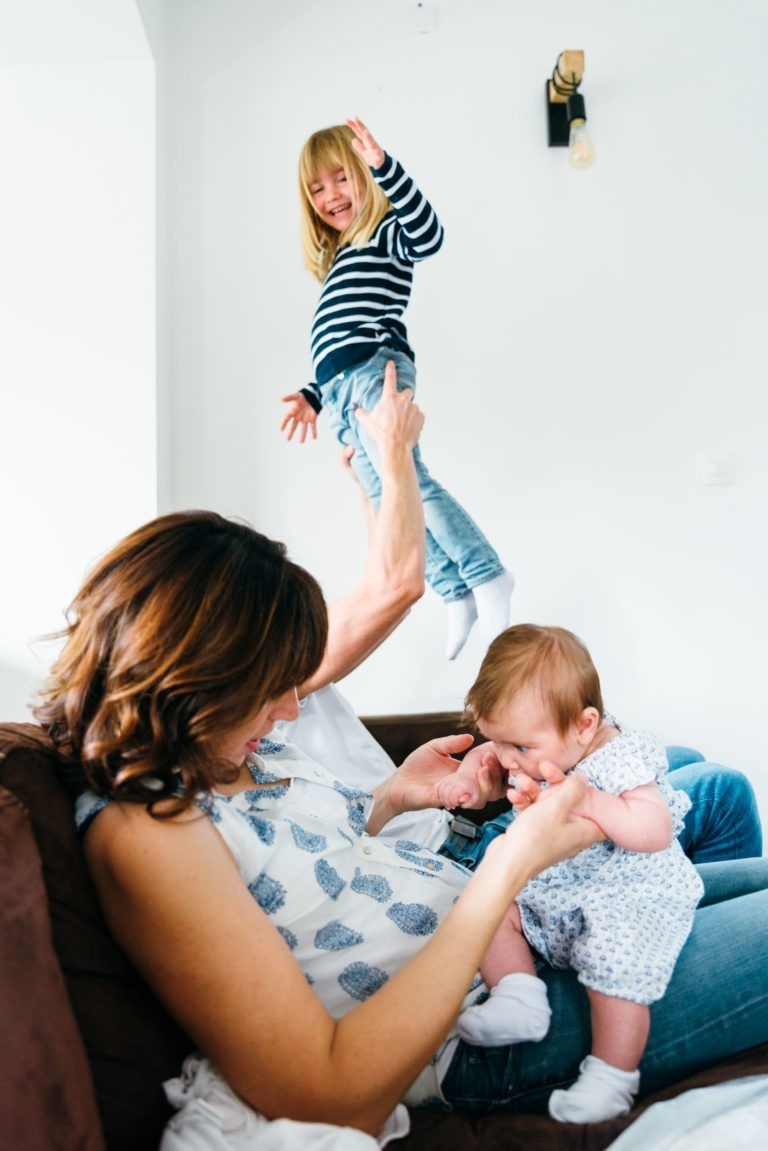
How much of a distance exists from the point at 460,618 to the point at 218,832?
1.44m

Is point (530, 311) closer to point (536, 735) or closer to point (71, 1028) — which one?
point (536, 735)

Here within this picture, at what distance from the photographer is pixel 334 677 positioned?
1.48m

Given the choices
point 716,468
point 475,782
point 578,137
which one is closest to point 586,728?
point 475,782

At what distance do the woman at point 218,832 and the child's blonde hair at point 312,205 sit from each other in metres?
1.36

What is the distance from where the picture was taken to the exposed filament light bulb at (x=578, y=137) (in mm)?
2320

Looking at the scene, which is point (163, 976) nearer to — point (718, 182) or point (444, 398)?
point (444, 398)

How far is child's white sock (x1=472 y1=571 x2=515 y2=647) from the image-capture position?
2.12 m

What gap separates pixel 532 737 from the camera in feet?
3.85

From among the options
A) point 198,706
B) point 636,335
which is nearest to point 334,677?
point 198,706

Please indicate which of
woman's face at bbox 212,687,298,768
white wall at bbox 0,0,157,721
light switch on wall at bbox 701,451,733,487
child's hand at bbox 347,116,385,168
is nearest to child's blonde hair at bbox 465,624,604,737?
woman's face at bbox 212,687,298,768

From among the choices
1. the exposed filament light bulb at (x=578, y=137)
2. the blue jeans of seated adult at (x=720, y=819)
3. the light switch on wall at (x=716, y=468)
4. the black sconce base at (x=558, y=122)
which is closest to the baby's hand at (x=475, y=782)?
the blue jeans of seated adult at (x=720, y=819)

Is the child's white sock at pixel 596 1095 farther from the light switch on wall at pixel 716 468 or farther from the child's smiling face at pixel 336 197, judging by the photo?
the light switch on wall at pixel 716 468

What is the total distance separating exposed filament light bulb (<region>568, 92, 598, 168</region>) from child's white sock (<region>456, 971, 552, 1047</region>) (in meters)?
2.13

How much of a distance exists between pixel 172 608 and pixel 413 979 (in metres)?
0.42
